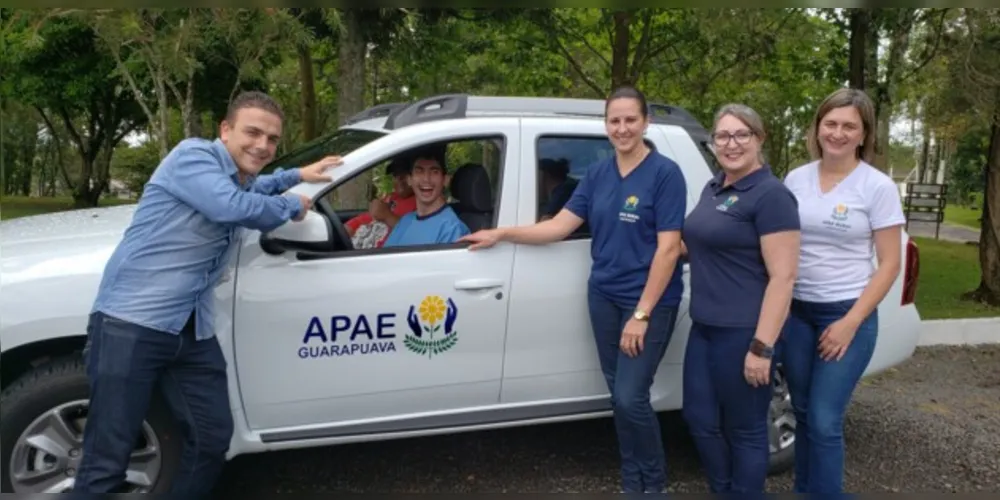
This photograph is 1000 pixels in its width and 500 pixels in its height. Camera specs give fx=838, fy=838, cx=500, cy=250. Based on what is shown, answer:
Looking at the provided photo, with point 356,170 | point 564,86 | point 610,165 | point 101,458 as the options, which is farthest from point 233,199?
point 564,86

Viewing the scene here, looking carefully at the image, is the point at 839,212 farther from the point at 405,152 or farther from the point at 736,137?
the point at 405,152

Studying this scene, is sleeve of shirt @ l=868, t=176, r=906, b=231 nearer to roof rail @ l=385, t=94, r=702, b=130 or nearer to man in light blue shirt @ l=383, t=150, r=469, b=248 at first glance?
roof rail @ l=385, t=94, r=702, b=130

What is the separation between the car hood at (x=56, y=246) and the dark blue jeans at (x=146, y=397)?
1.34 feet

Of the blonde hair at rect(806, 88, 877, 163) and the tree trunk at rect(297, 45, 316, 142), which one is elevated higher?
the tree trunk at rect(297, 45, 316, 142)

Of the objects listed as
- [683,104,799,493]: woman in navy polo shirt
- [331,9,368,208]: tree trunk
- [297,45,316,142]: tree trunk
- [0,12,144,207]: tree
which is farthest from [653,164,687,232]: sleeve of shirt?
[0,12,144,207]: tree

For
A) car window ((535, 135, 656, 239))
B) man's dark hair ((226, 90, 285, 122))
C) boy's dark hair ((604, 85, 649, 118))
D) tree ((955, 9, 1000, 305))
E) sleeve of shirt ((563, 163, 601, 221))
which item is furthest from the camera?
tree ((955, 9, 1000, 305))

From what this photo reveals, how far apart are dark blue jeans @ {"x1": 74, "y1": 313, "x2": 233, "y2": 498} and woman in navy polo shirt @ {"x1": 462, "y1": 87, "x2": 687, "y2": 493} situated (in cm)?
120

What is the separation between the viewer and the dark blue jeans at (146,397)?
282 cm

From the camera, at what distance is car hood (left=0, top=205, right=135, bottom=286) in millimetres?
3119

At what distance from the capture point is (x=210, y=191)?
2.79m

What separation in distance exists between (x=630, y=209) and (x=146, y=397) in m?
1.93

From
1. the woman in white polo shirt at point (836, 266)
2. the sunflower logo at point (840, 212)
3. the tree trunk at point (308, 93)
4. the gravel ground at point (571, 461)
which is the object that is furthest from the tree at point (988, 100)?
the tree trunk at point (308, 93)

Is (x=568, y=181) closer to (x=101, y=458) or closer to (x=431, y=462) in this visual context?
(x=431, y=462)

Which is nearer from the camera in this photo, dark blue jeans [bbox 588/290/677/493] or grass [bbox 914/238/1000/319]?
dark blue jeans [bbox 588/290/677/493]
